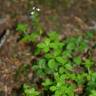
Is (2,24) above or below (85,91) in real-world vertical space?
above

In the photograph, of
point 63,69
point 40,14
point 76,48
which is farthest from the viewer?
point 40,14

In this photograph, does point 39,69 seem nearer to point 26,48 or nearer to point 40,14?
point 26,48

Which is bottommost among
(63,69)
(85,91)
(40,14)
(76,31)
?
(85,91)

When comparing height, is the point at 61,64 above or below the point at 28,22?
below

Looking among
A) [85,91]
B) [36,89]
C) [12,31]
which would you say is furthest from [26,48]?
[85,91]

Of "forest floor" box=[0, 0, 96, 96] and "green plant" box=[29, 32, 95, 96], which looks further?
"forest floor" box=[0, 0, 96, 96]

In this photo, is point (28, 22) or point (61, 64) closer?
point (61, 64)

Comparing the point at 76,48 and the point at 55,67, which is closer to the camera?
the point at 55,67

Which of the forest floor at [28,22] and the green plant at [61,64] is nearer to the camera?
the green plant at [61,64]
